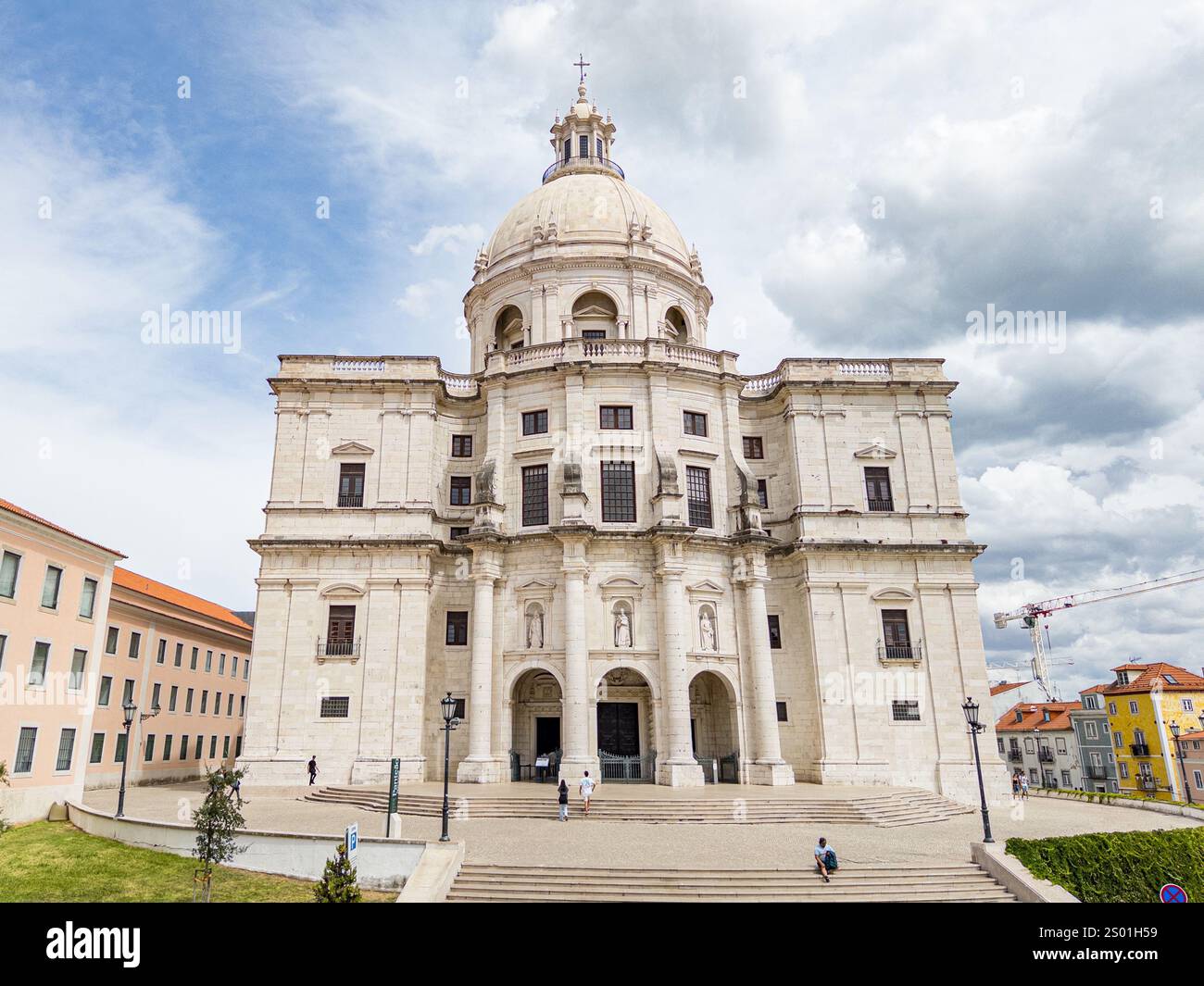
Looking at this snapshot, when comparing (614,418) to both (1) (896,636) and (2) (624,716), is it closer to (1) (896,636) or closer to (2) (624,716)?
(2) (624,716)

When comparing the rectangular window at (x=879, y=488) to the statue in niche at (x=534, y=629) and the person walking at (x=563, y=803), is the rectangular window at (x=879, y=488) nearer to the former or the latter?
the statue in niche at (x=534, y=629)

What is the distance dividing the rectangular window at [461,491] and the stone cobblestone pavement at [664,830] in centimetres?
1450

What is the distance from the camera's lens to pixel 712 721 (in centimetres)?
3912

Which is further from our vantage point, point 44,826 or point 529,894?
point 44,826

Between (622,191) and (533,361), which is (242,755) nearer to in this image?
(533,361)

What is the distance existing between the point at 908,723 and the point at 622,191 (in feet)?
116

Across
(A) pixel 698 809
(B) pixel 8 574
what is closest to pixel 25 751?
(B) pixel 8 574

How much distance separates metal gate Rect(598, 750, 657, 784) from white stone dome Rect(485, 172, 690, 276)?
93.2ft

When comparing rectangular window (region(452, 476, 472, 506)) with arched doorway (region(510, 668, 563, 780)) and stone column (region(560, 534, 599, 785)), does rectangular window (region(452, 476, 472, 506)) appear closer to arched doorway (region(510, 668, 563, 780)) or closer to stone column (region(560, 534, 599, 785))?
stone column (region(560, 534, 599, 785))

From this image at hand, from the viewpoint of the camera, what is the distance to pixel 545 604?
3712 cm

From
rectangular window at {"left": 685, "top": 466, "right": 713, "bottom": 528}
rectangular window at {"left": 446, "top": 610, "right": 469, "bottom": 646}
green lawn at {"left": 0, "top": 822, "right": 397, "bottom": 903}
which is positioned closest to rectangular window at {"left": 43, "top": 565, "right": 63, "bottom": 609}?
green lawn at {"left": 0, "top": 822, "right": 397, "bottom": 903}

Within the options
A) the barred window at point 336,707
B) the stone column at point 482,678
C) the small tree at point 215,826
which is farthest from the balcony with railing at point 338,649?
the small tree at point 215,826

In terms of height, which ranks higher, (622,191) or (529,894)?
(622,191)
